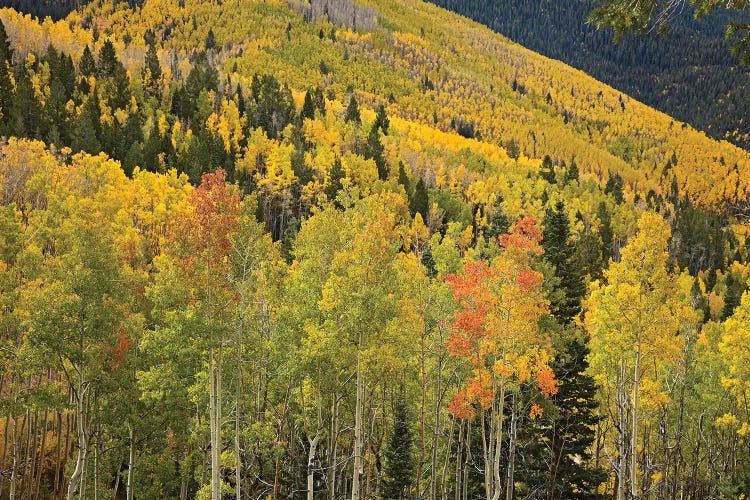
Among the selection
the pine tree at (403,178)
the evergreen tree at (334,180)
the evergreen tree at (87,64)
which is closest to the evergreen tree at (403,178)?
the pine tree at (403,178)

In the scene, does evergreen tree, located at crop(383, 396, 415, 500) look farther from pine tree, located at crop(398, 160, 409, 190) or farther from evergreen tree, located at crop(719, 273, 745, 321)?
pine tree, located at crop(398, 160, 409, 190)

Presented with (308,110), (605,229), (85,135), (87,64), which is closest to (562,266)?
(85,135)

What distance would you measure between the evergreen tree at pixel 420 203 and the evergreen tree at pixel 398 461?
64.0 m

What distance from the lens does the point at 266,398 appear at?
88.7 feet

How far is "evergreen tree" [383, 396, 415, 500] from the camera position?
90.1 ft

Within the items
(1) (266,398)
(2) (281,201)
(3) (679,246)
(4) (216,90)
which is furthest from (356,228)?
(3) (679,246)

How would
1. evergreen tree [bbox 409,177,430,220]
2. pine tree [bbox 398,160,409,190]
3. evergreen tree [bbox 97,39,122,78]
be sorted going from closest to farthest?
evergreen tree [bbox 409,177,430,220] → pine tree [bbox 398,160,409,190] → evergreen tree [bbox 97,39,122,78]

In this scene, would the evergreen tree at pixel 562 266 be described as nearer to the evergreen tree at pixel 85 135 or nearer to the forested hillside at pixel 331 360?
the forested hillside at pixel 331 360

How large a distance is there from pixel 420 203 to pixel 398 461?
6638 centimetres

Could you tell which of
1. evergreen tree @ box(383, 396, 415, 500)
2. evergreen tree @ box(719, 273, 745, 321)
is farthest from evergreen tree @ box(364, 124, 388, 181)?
evergreen tree @ box(383, 396, 415, 500)

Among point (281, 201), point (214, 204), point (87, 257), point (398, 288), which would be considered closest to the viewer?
point (214, 204)

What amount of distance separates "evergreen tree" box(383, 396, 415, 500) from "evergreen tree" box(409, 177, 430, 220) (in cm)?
6404

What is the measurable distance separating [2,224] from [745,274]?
121 m

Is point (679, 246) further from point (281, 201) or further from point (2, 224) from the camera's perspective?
point (2, 224)
